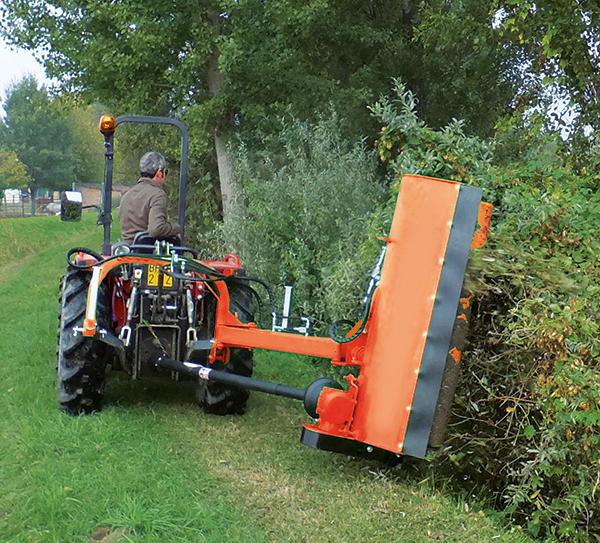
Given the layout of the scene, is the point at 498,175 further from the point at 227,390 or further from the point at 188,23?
the point at 188,23

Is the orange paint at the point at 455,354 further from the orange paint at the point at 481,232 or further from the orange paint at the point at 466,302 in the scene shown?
the orange paint at the point at 481,232

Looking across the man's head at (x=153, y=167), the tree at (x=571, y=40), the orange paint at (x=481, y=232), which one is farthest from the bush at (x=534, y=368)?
the tree at (x=571, y=40)

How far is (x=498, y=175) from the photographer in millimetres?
5242

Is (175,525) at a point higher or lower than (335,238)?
lower

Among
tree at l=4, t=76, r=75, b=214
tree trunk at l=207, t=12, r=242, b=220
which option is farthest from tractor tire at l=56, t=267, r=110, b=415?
tree at l=4, t=76, r=75, b=214

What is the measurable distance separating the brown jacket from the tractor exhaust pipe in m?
1.02

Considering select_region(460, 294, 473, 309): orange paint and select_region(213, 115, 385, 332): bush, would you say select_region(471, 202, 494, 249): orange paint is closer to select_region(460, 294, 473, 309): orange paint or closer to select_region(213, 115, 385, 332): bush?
select_region(460, 294, 473, 309): orange paint

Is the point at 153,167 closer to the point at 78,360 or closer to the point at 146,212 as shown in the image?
the point at 146,212

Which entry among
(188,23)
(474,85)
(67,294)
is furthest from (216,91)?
(67,294)

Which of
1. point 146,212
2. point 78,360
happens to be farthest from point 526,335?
point 146,212

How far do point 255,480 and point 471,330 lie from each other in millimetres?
1575

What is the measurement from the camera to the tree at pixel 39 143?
56000 millimetres

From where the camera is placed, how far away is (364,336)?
419 centimetres

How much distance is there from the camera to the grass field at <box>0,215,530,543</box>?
3863 millimetres
